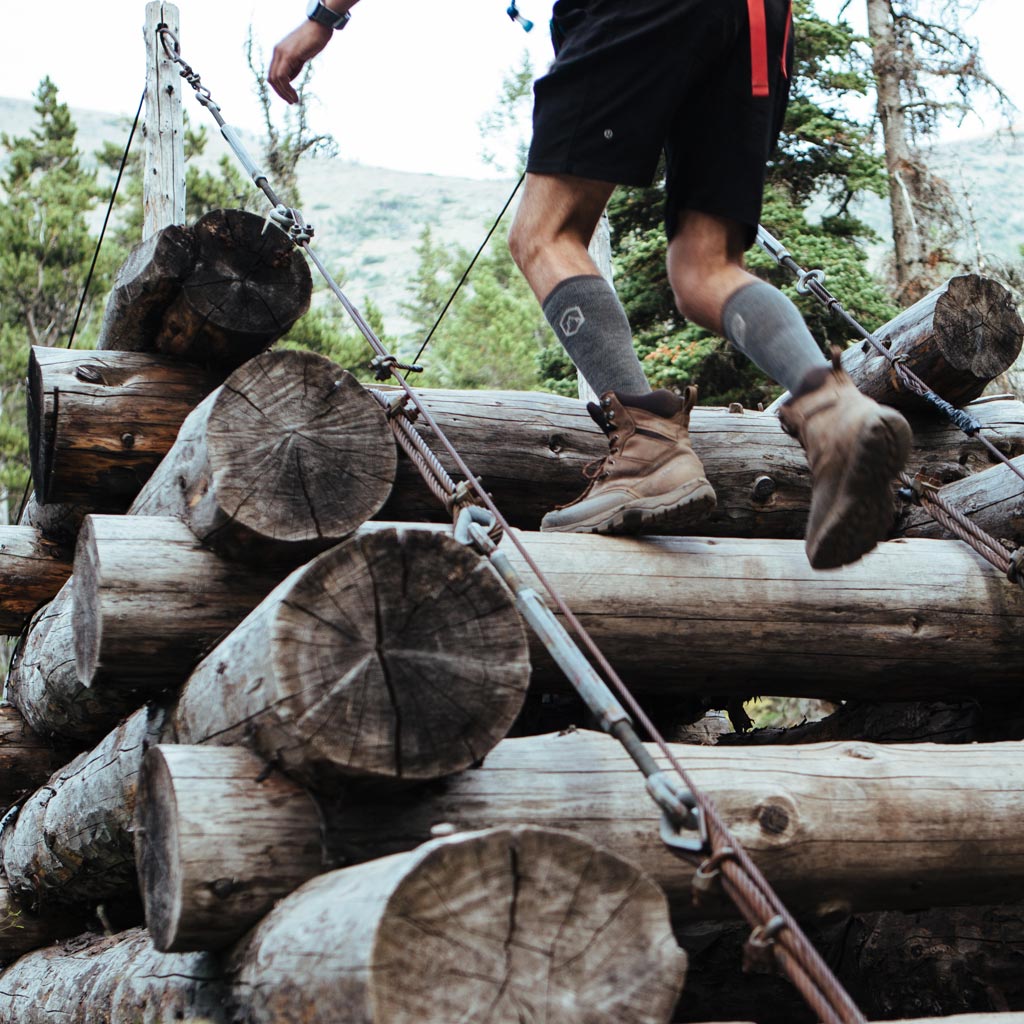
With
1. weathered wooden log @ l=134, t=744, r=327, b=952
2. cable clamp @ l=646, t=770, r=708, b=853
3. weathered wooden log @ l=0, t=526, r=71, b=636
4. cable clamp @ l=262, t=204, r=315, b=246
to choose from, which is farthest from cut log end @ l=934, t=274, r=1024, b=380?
weathered wooden log @ l=0, t=526, r=71, b=636

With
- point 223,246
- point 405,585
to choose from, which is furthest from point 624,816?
point 223,246

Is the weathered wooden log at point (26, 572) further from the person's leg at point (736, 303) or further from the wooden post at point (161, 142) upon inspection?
the wooden post at point (161, 142)

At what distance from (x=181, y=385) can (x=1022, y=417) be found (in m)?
2.73

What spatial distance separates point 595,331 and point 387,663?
1.27 metres

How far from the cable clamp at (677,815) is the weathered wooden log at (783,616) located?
0.94 metres

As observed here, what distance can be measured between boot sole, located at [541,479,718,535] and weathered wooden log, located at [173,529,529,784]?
830mm

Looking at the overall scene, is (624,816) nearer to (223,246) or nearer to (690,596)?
(690,596)

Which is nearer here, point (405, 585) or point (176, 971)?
point (405, 585)

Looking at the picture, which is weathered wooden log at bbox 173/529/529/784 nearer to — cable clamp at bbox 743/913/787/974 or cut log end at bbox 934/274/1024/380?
cable clamp at bbox 743/913/787/974

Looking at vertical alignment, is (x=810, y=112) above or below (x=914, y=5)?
below

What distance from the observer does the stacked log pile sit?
1570 mm

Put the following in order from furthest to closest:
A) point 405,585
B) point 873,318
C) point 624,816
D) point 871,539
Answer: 1. point 873,318
2. point 871,539
3. point 624,816
4. point 405,585

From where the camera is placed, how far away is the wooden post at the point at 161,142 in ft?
22.8

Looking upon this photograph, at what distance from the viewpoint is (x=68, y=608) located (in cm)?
387
